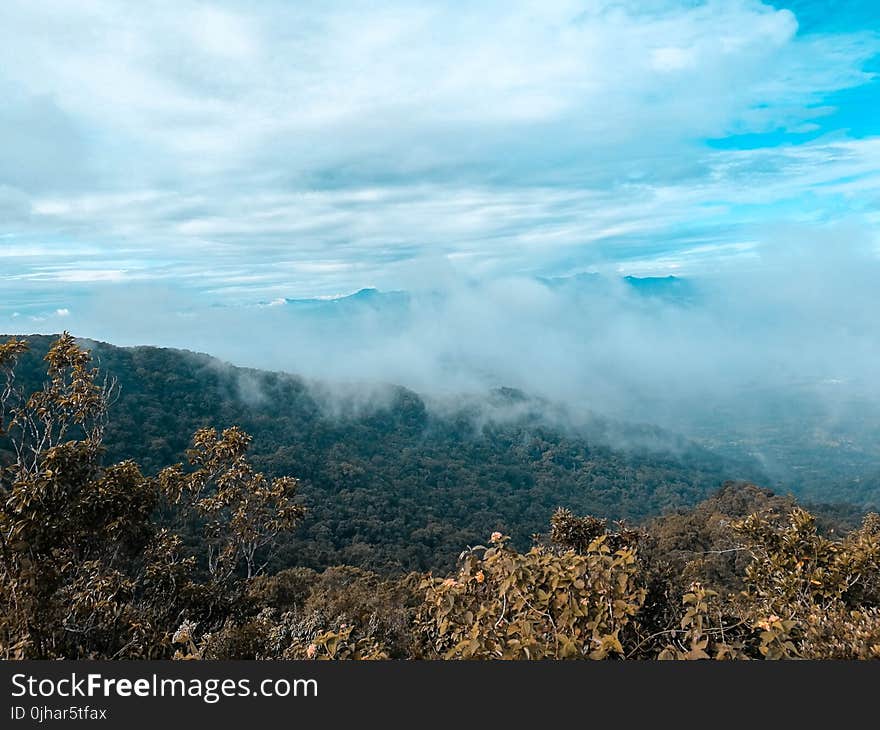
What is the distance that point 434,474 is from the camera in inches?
5310

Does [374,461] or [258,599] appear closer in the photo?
[258,599]

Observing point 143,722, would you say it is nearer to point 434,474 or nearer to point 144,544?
point 144,544

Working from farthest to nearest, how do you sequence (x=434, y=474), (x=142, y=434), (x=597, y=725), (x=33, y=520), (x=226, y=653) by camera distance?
(x=434, y=474) < (x=142, y=434) < (x=33, y=520) < (x=226, y=653) < (x=597, y=725)

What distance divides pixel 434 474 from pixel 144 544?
12886cm

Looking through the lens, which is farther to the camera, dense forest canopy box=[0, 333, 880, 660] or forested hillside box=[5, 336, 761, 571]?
forested hillside box=[5, 336, 761, 571]

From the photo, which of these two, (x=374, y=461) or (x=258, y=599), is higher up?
(x=258, y=599)

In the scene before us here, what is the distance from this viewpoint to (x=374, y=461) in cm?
13425

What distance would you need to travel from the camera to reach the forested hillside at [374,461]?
81.4 m

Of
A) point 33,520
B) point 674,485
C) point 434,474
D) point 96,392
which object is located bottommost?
point 674,485

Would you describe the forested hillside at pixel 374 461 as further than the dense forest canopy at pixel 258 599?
Yes

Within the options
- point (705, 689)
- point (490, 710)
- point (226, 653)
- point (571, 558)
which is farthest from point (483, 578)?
point (226, 653)

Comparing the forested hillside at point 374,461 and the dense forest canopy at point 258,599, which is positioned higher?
the dense forest canopy at point 258,599

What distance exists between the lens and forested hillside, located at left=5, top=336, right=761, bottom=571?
267 feet

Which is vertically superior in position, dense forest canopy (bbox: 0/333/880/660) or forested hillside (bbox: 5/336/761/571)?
dense forest canopy (bbox: 0/333/880/660)
